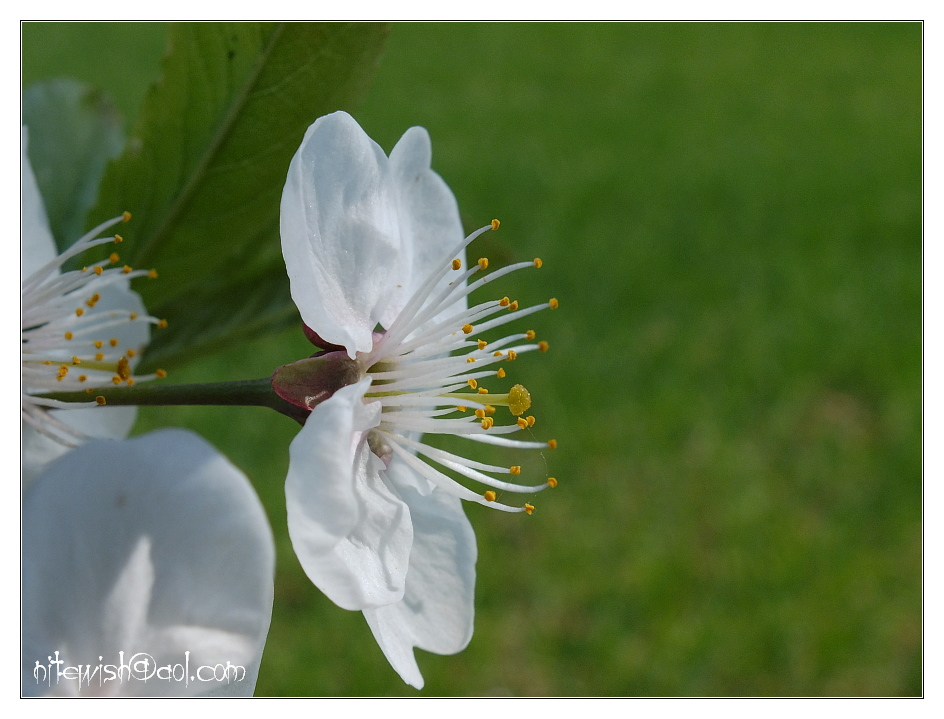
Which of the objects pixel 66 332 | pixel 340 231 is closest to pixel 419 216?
pixel 340 231

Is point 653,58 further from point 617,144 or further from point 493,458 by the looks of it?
point 617,144

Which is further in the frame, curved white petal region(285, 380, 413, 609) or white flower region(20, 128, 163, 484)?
white flower region(20, 128, 163, 484)

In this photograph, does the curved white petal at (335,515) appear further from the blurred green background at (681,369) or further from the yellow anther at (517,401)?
the blurred green background at (681,369)

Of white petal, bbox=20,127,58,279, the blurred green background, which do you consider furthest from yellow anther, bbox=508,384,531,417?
the blurred green background

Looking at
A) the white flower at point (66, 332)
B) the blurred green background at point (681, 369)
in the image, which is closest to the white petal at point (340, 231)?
the white flower at point (66, 332)

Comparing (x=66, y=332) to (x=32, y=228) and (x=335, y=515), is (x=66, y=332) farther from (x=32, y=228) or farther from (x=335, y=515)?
(x=335, y=515)

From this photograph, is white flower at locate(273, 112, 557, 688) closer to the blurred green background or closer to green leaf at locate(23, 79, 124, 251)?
green leaf at locate(23, 79, 124, 251)
